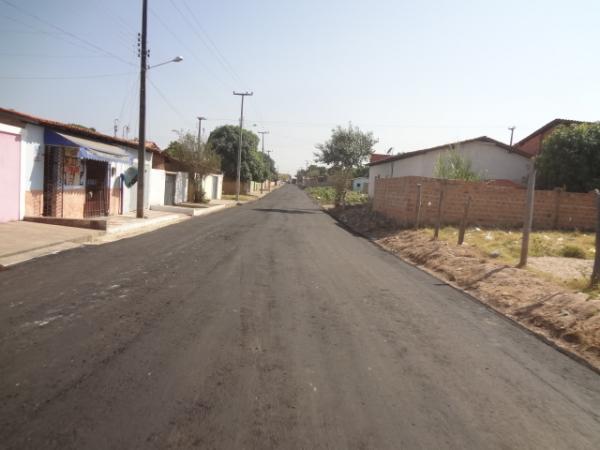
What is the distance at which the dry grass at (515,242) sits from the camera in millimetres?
11805

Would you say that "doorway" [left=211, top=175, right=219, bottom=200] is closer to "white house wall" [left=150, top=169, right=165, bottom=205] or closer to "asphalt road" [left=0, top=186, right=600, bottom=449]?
"white house wall" [left=150, top=169, right=165, bottom=205]

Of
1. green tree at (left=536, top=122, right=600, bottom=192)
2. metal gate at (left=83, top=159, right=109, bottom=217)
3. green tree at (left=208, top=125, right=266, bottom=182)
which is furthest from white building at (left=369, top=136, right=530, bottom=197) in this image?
green tree at (left=208, top=125, right=266, bottom=182)

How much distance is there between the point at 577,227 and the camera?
18.0 metres

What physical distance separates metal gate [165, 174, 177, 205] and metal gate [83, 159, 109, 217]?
8.70 m

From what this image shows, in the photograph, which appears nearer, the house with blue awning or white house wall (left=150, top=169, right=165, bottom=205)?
the house with blue awning

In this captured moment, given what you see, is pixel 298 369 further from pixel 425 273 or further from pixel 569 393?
pixel 425 273

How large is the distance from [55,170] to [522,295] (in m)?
14.5

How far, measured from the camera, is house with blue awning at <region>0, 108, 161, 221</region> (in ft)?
41.8

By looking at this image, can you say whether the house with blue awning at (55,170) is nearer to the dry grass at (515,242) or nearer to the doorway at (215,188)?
the dry grass at (515,242)

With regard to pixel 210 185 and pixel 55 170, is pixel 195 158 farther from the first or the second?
pixel 55 170

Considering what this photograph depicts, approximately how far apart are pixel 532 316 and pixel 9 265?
9066 millimetres

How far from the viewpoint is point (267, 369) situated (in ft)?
13.4

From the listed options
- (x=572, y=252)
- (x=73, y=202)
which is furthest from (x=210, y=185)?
(x=572, y=252)

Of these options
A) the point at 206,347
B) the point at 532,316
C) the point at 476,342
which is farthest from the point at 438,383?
the point at 532,316
